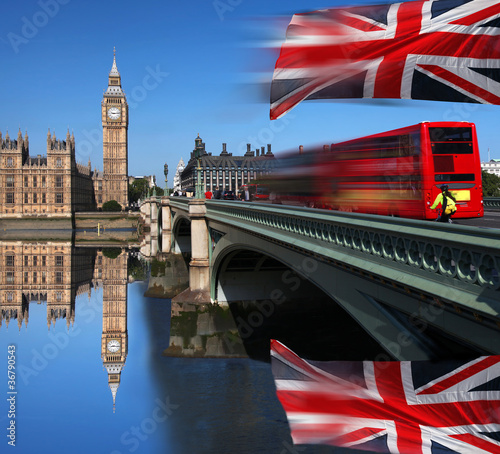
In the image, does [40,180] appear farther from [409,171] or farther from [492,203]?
[409,171]

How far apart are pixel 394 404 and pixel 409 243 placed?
2395mm

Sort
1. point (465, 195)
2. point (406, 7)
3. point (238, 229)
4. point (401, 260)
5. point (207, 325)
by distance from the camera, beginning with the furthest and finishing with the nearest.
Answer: point (207, 325)
point (238, 229)
point (465, 195)
point (401, 260)
point (406, 7)

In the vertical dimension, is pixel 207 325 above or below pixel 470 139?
below

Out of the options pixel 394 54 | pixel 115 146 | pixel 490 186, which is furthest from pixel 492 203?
pixel 115 146

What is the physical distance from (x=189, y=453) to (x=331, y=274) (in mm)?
9022

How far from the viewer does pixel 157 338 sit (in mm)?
32406

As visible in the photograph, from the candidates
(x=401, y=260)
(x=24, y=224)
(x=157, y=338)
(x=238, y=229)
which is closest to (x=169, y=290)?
(x=157, y=338)

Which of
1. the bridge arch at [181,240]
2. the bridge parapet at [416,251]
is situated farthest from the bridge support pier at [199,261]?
the bridge arch at [181,240]

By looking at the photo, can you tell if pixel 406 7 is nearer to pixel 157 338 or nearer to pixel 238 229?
pixel 238 229

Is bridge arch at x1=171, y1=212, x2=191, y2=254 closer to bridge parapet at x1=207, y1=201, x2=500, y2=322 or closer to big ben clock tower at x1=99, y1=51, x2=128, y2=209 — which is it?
bridge parapet at x1=207, y1=201, x2=500, y2=322

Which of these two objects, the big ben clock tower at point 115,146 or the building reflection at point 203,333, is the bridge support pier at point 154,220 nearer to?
the building reflection at point 203,333

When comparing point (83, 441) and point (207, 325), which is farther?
point (207, 325)

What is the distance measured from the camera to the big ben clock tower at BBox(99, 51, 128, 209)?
16200cm

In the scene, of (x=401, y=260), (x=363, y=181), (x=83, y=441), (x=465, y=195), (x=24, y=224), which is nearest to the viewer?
(x=401, y=260)
